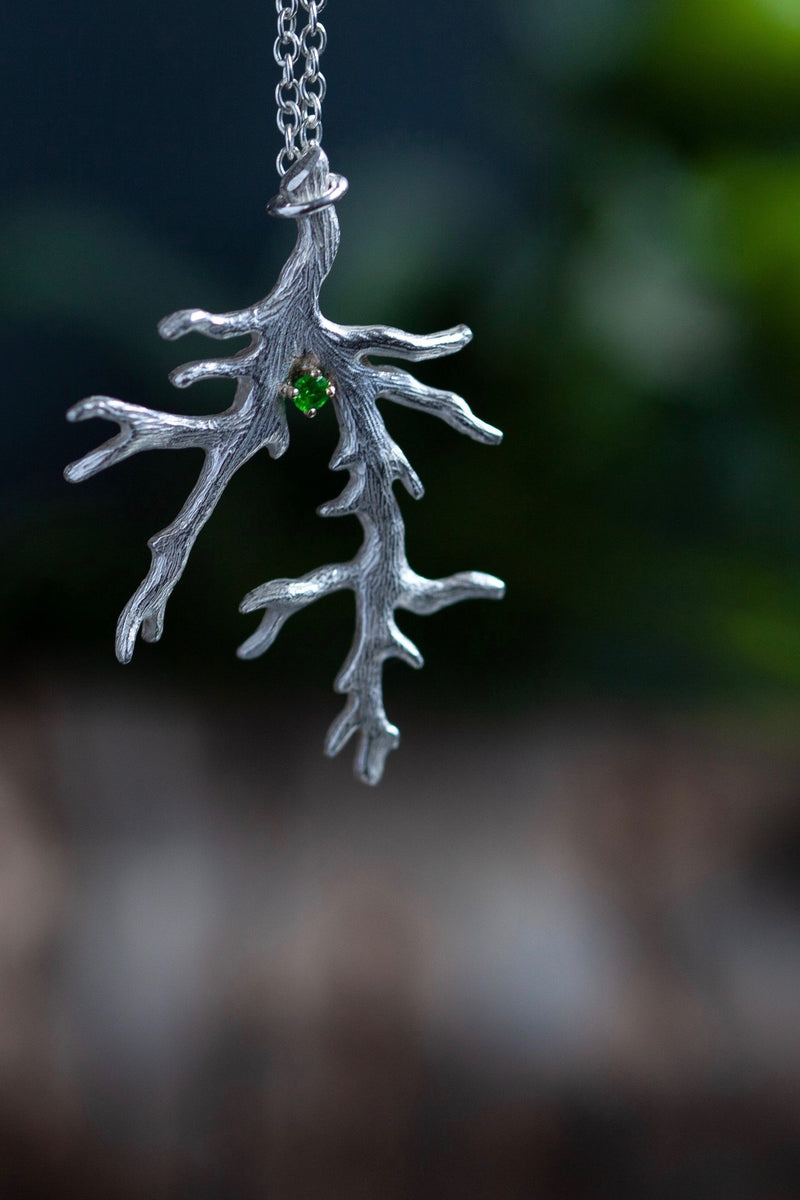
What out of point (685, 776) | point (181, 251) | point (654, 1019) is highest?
point (181, 251)

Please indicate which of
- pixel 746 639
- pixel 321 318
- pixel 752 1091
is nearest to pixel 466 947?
pixel 752 1091

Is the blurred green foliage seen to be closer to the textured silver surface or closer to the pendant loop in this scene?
the textured silver surface

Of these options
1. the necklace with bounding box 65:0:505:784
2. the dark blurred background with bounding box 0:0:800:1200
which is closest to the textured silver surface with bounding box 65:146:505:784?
the necklace with bounding box 65:0:505:784

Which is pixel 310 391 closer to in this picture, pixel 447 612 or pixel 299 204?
pixel 299 204

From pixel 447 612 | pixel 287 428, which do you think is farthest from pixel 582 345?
pixel 287 428

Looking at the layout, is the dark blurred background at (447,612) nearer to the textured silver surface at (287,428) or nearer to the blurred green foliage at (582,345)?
the blurred green foliage at (582,345)

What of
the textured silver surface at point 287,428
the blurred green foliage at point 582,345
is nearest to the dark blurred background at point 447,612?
the blurred green foliage at point 582,345

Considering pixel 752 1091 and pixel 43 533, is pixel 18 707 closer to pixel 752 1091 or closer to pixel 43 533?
pixel 43 533
